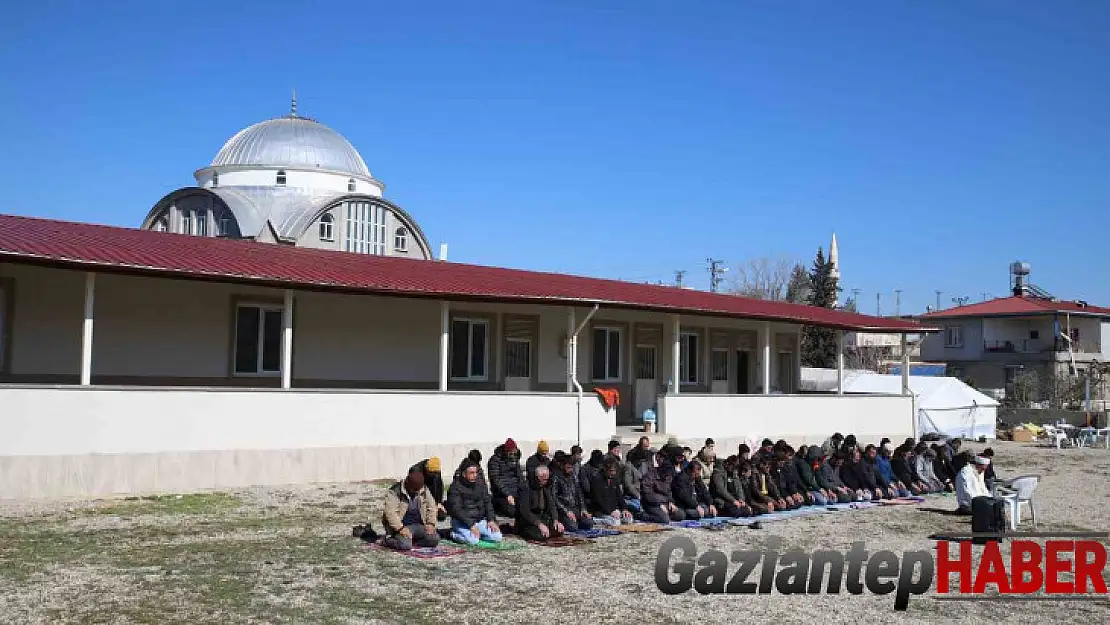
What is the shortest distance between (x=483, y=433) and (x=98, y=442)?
6304 millimetres

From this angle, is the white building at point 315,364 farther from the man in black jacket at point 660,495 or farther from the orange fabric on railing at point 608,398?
the man in black jacket at point 660,495

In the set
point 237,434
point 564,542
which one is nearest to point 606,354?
point 237,434

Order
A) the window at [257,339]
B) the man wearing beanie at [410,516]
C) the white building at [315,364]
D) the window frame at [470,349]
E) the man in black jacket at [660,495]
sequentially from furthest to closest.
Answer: the window frame at [470,349]
the window at [257,339]
the white building at [315,364]
the man in black jacket at [660,495]
the man wearing beanie at [410,516]

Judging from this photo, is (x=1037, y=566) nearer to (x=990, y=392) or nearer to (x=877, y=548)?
(x=877, y=548)

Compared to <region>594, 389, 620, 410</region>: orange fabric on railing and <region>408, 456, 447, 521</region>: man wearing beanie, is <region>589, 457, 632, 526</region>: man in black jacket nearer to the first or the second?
<region>408, 456, 447, 521</region>: man wearing beanie

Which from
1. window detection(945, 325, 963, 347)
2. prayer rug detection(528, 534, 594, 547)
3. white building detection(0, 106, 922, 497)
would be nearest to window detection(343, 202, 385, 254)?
white building detection(0, 106, 922, 497)

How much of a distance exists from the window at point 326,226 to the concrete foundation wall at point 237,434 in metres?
27.9

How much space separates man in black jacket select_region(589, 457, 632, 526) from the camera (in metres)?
13.3

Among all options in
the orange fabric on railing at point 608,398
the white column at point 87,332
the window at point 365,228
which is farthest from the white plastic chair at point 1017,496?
the window at point 365,228

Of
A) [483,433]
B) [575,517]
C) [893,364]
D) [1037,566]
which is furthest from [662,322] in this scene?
[893,364]

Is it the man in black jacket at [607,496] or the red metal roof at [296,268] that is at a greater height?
the red metal roof at [296,268]

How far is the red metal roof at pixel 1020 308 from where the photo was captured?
52250mm

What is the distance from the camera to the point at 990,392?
46750 mm

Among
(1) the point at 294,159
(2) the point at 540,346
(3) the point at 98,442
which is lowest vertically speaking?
(3) the point at 98,442
